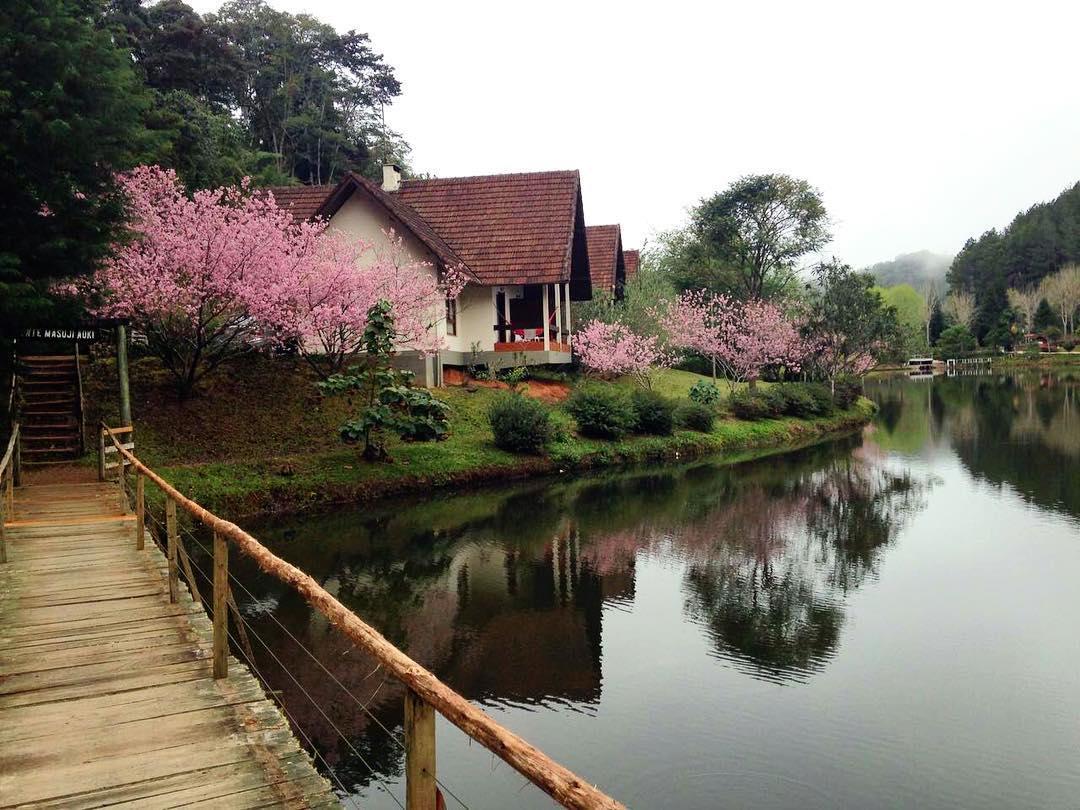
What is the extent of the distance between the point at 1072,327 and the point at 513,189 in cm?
7595

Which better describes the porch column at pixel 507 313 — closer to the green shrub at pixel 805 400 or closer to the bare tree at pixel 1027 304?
the green shrub at pixel 805 400

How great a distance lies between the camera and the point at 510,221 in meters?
29.2

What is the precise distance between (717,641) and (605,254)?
3112 cm

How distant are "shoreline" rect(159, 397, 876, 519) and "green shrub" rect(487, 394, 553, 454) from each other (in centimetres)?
48

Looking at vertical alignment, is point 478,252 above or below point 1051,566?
above

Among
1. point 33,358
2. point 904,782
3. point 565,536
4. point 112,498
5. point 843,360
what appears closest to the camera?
point 904,782

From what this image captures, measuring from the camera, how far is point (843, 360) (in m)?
38.1

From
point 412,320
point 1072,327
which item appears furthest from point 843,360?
point 1072,327

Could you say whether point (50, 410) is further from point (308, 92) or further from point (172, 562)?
point (308, 92)

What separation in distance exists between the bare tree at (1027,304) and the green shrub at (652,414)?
74610 millimetres

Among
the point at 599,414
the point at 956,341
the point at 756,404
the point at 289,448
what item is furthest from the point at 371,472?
the point at 956,341

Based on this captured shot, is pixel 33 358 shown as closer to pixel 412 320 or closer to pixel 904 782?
pixel 412 320

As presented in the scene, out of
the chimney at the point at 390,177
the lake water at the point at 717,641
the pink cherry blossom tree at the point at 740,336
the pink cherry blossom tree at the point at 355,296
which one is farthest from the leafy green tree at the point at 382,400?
the pink cherry blossom tree at the point at 740,336

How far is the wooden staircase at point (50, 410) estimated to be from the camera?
16766mm
